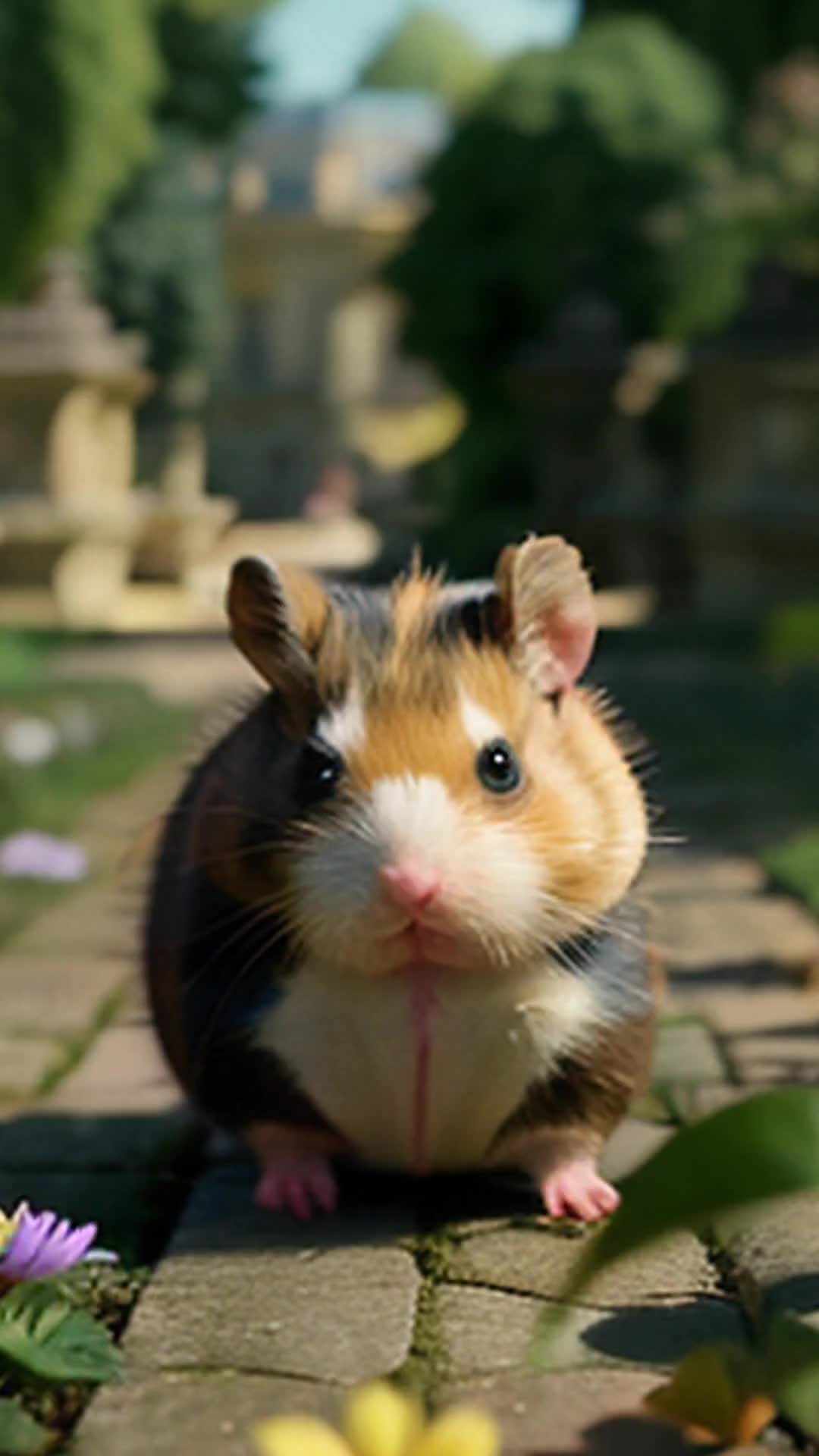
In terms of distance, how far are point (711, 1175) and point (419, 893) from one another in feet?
2.01

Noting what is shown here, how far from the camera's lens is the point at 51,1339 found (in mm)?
1854

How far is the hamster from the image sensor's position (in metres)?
2.11

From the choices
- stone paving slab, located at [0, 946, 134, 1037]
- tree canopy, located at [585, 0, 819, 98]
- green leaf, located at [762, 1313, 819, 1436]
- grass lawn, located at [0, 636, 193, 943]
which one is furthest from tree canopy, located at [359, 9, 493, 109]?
green leaf, located at [762, 1313, 819, 1436]

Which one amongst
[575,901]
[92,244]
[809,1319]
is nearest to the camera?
[809,1319]

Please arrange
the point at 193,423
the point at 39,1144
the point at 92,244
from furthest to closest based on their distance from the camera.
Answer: the point at 193,423
the point at 92,244
the point at 39,1144

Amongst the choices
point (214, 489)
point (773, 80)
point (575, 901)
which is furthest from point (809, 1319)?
point (214, 489)

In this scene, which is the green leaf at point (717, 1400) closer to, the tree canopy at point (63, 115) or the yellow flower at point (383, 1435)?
the yellow flower at point (383, 1435)

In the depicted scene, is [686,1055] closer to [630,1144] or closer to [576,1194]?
[630,1144]

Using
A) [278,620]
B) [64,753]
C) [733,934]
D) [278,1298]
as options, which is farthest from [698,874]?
[278,1298]

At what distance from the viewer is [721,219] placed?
12828 mm

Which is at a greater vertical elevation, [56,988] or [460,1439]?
[460,1439]

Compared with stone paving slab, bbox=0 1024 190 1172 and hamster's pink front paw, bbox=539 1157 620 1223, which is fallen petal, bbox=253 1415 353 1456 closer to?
hamster's pink front paw, bbox=539 1157 620 1223

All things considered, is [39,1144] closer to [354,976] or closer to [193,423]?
[354,976]

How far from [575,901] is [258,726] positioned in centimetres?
40
